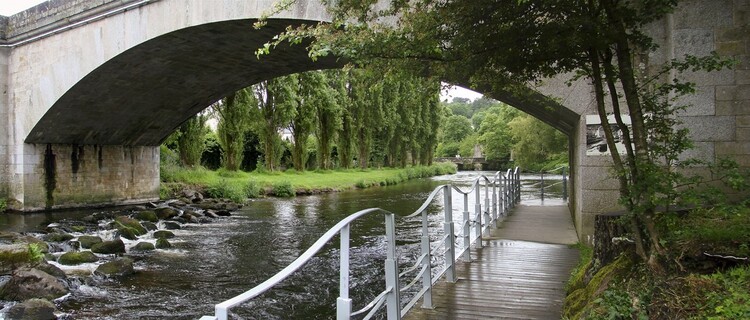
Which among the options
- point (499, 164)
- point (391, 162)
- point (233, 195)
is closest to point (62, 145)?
point (233, 195)

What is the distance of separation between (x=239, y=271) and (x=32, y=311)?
10.5 feet

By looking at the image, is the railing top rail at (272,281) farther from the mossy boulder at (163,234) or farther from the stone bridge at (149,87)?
the mossy boulder at (163,234)

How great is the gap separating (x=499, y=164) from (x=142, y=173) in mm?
53222

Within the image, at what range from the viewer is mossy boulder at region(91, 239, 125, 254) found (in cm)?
1036

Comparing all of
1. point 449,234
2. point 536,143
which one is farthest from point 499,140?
point 449,234

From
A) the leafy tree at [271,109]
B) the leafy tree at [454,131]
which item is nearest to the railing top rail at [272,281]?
the leafy tree at [271,109]

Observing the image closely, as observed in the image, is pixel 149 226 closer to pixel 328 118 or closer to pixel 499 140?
pixel 328 118

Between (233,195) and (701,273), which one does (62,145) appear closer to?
(233,195)

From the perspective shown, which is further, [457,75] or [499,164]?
[499,164]

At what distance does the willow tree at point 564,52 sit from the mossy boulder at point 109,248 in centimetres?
737

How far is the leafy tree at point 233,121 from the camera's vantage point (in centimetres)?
2581

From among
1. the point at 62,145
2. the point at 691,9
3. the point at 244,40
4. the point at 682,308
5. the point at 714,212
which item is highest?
the point at 244,40

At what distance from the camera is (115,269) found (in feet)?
28.6

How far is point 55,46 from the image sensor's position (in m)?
14.9
